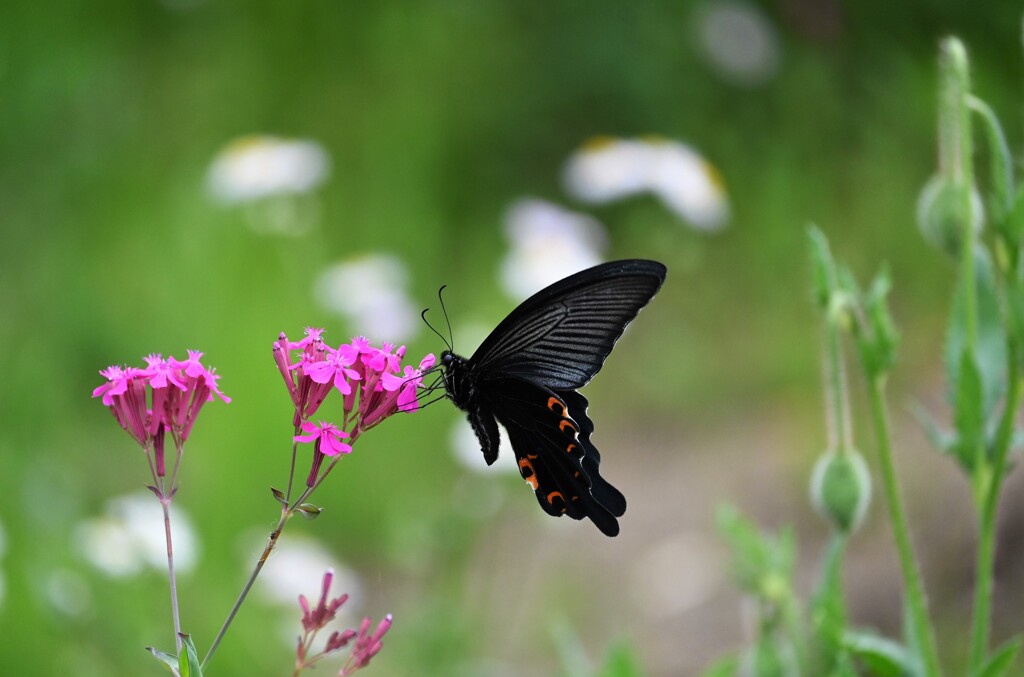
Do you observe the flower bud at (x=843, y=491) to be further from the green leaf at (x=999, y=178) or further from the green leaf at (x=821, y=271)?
the green leaf at (x=999, y=178)

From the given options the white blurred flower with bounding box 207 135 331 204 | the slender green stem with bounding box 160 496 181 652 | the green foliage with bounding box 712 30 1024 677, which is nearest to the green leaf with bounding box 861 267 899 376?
the green foliage with bounding box 712 30 1024 677

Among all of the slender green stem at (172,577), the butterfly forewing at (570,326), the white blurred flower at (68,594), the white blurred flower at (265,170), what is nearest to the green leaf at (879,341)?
the butterfly forewing at (570,326)

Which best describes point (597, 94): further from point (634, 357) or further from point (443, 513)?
point (443, 513)

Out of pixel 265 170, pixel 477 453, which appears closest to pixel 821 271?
pixel 477 453

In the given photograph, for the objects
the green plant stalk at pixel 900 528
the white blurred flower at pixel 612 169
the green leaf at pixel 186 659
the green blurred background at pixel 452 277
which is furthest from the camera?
the white blurred flower at pixel 612 169

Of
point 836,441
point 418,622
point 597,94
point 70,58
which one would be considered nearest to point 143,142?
point 70,58

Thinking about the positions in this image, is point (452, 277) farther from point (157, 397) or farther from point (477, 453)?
point (157, 397)

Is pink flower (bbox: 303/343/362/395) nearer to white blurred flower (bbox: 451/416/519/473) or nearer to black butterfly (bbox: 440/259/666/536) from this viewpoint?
black butterfly (bbox: 440/259/666/536)
